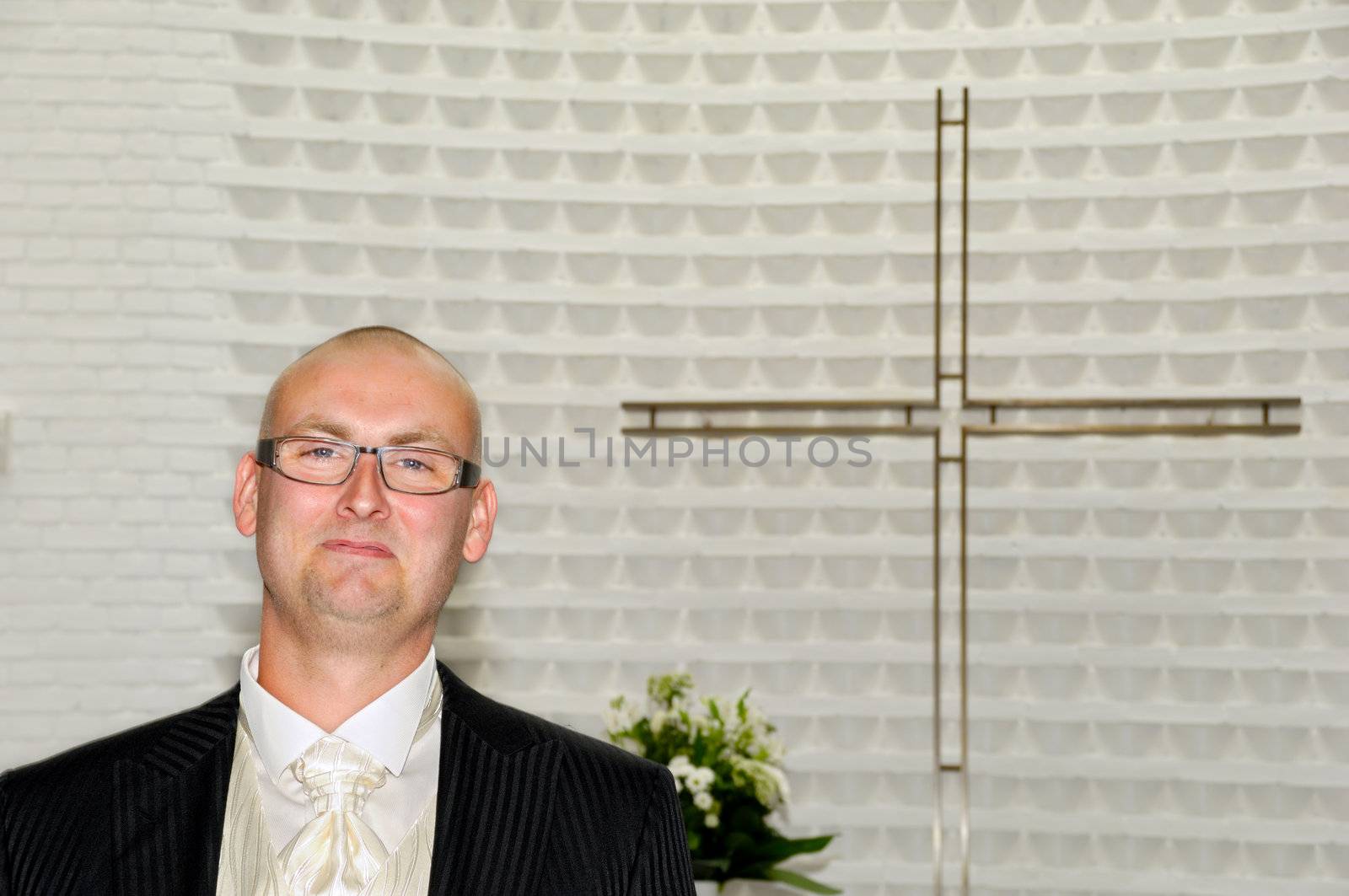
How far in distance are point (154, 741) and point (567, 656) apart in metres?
2.05

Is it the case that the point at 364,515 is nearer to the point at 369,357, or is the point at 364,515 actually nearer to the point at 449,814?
the point at 369,357

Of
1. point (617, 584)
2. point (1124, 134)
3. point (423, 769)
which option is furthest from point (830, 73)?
point (423, 769)

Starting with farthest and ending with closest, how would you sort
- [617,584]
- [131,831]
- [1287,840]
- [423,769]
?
[617,584]
[1287,840]
[423,769]
[131,831]

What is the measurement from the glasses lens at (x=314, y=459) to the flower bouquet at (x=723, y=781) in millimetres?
1591

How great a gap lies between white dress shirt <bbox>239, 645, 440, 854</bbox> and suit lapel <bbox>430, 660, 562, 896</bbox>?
0.14 feet

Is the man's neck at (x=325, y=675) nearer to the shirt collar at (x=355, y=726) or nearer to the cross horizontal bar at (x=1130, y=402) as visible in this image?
the shirt collar at (x=355, y=726)

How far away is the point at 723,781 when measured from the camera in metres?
2.88

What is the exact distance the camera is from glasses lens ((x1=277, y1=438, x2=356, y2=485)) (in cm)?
137

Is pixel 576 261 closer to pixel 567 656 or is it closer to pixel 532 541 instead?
pixel 532 541

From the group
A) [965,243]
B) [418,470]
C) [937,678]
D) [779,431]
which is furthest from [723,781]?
[418,470]

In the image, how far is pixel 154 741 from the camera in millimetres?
1381

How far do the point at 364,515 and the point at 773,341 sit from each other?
7.19 ft

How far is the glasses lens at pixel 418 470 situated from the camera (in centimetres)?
138

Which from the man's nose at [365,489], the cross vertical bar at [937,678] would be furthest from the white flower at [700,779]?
the man's nose at [365,489]
